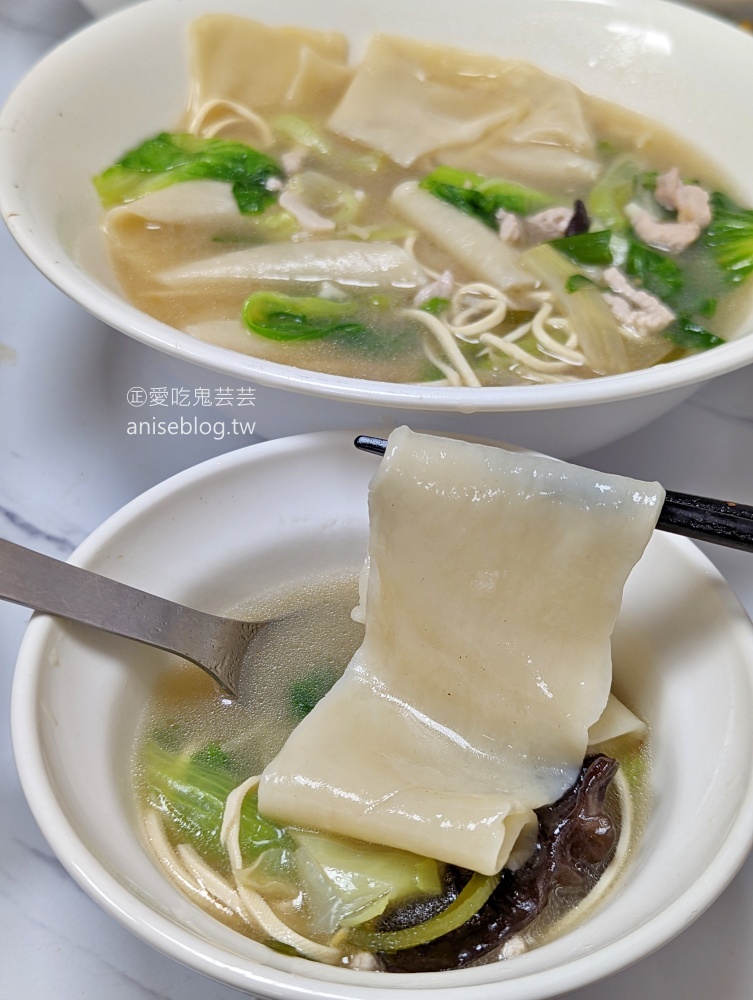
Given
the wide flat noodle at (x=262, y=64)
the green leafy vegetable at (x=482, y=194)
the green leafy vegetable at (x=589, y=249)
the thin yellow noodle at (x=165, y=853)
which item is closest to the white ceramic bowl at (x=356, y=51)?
the wide flat noodle at (x=262, y=64)

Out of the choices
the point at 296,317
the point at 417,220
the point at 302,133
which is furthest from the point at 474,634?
the point at 302,133

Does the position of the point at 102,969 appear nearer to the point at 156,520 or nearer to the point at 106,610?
the point at 106,610

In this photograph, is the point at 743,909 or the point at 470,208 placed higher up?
the point at 470,208

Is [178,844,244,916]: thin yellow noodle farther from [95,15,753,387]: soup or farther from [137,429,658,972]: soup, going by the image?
[95,15,753,387]: soup

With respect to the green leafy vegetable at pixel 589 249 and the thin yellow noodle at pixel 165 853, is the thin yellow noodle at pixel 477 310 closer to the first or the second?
the green leafy vegetable at pixel 589 249

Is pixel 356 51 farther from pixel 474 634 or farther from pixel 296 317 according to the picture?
pixel 474 634

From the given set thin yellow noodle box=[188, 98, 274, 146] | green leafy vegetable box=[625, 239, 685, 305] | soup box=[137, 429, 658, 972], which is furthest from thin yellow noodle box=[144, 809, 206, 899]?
thin yellow noodle box=[188, 98, 274, 146]

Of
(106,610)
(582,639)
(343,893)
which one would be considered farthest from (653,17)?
(343,893)
